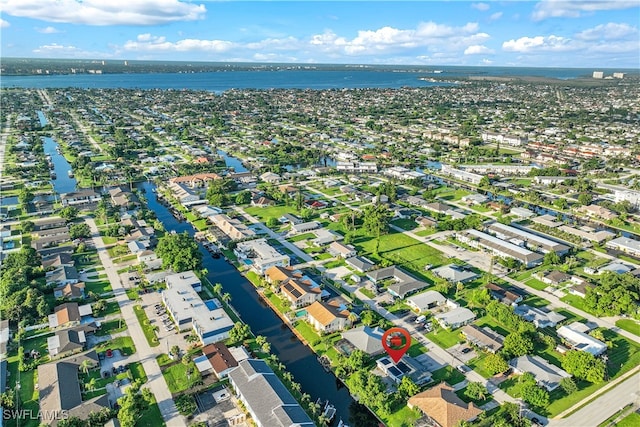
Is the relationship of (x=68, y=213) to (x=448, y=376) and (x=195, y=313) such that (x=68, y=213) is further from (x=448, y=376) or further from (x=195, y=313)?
(x=448, y=376)

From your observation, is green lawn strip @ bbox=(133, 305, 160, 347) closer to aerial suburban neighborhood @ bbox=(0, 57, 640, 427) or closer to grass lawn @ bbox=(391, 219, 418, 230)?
aerial suburban neighborhood @ bbox=(0, 57, 640, 427)

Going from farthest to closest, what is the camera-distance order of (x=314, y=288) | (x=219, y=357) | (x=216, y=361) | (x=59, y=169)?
(x=59, y=169)
(x=314, y=288)
(x=219, y=357)
(x=216, y=361)

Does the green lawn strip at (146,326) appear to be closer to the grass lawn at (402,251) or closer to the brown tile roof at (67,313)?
the brown tile roof at (67,313)

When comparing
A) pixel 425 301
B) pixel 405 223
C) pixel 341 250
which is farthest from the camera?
pixel 405 223

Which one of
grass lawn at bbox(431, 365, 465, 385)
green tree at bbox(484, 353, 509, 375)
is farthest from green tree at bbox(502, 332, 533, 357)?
grass lawn at bbox(431, 365, 465, 385)

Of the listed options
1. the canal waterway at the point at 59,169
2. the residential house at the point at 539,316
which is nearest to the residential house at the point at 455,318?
the residential house at the point at 539,316

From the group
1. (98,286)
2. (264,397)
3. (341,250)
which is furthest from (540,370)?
(98,286)
